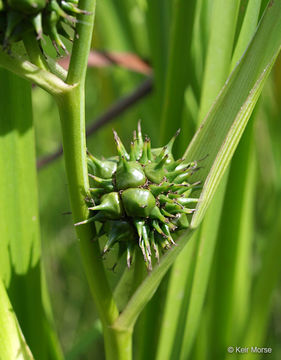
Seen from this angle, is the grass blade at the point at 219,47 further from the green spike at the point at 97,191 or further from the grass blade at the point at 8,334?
the grass blade at the point at 8,334

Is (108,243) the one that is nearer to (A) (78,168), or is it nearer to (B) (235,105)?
(A) (78,168)

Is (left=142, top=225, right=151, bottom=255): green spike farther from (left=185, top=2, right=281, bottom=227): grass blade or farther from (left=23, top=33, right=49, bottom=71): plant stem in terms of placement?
(left=23, top=33, right=49, bottom=71): plant stem

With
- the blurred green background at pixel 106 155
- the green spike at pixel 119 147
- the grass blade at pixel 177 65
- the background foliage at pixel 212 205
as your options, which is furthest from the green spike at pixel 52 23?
the blurred green background at pixel 106 155

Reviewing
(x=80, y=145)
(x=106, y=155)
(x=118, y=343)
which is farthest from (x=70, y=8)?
(x=106, y=155)

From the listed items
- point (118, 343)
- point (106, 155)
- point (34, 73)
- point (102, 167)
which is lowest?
point (118, 343)

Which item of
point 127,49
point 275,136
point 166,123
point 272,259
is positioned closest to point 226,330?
point 272,259

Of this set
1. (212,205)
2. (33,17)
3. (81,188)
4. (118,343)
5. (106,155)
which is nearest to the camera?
(33,17)

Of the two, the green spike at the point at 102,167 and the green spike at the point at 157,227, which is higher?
the green spike at the point at 102,167

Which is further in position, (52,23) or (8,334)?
(8,334)
